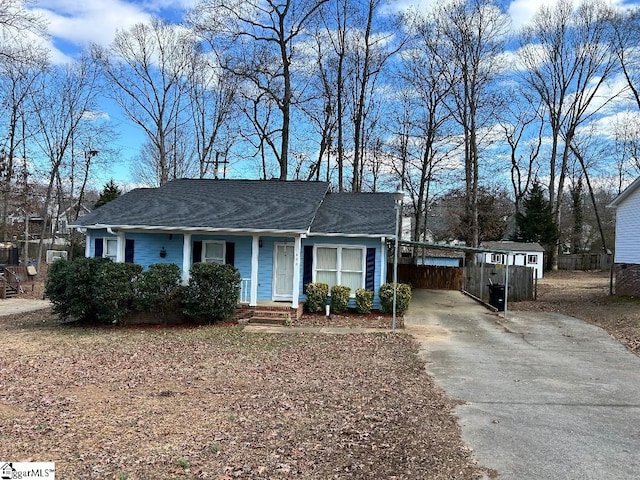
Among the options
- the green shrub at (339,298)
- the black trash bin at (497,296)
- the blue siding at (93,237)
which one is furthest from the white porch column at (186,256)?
the black trash bin at (497,296)

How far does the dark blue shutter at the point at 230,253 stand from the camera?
52.5 feet

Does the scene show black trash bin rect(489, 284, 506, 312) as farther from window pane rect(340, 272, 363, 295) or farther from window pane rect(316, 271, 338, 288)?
A: window pane rect(316, 271, 338, 288)

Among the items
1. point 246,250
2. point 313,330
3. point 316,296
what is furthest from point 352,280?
point 246,250

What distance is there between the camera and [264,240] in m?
16.0

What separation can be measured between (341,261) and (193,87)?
21.8 metres

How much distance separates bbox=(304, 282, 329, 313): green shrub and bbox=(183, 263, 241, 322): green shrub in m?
2.68

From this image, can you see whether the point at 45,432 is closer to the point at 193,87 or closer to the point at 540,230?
the point at 193,87

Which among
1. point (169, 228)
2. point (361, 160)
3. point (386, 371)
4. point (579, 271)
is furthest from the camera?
point (579, 271)

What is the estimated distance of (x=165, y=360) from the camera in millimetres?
9297

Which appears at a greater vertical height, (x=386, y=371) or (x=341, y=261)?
(x=341, y=261)

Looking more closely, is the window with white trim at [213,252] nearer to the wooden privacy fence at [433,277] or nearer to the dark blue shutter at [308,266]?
the dark blue shutter at [308,266]

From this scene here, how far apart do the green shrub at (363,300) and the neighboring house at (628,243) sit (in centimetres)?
1078

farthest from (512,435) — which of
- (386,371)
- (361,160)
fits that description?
(361,160)

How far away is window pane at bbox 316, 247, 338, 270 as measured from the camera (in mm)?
15922
